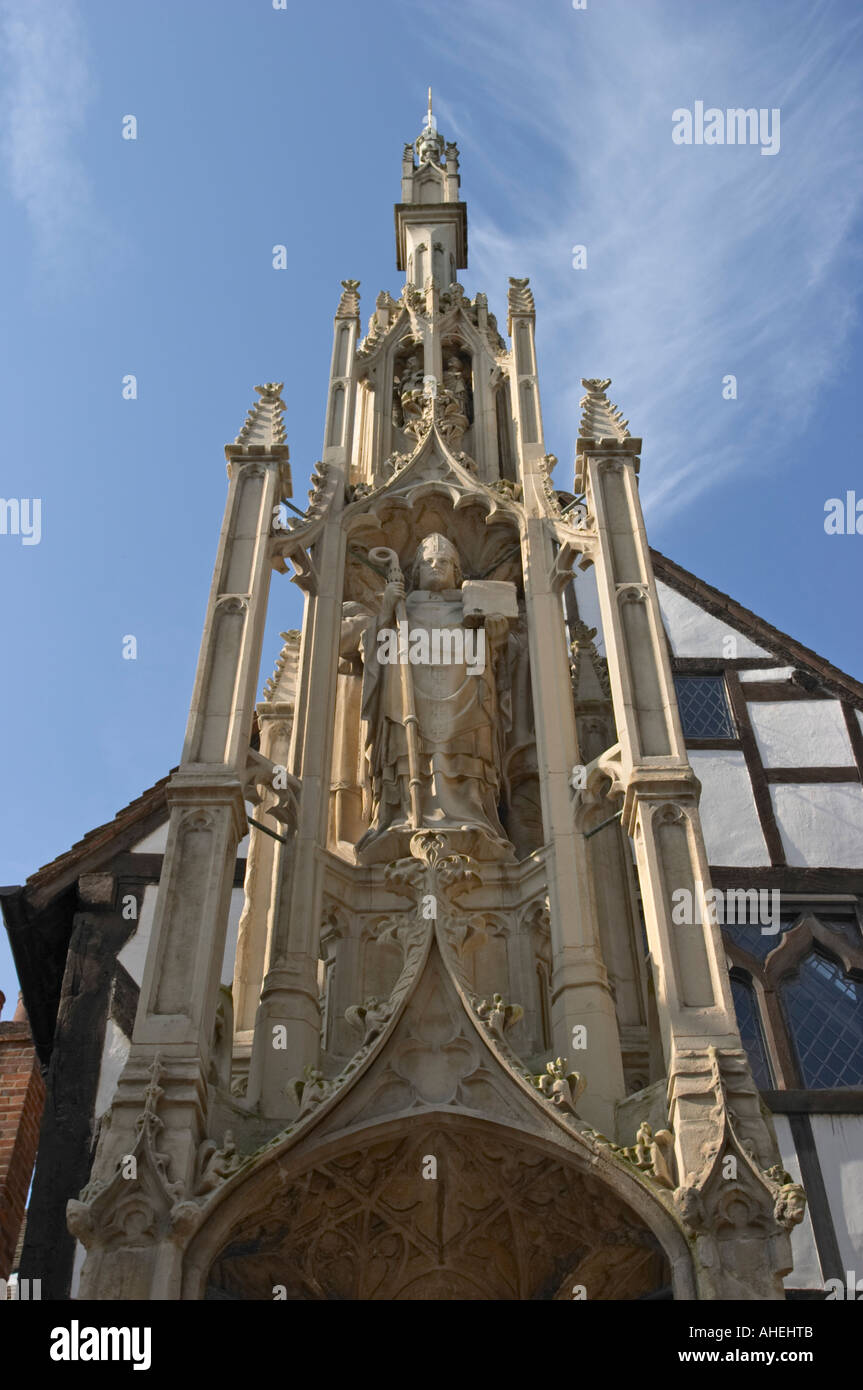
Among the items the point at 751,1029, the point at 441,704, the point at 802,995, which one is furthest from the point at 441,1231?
the point at 802,995

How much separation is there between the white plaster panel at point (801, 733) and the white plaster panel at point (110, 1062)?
629 cm

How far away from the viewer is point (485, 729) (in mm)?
11039

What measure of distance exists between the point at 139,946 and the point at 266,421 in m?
4.37

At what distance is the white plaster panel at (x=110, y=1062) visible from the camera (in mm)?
10797

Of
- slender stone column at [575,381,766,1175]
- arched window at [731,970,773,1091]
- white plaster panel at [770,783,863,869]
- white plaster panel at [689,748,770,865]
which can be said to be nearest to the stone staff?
slender stone column at [575,381,766,1175]

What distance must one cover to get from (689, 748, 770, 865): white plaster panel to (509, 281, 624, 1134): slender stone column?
103 inches

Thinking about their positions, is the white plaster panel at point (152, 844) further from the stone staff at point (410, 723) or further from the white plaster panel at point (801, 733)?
the white plaster panel at point (801, 733)

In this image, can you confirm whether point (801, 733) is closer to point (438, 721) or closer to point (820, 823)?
point (820, 823)

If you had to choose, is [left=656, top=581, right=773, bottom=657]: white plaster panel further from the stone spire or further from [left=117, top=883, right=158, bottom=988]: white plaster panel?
[left=117, top=883, right=158, bottom=988]: white plaster panel

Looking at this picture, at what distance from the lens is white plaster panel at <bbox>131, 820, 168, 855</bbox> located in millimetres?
12688
